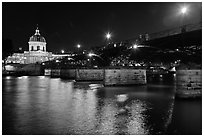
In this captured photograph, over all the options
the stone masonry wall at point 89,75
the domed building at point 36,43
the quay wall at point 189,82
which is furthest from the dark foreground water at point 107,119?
the domed building at point 36,43

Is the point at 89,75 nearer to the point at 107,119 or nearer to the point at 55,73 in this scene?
the point at 55,73

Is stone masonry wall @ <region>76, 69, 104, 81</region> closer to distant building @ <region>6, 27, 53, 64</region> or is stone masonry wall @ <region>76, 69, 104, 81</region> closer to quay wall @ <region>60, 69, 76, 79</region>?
quay wall @ <region>60, 69, 76, 79</region>

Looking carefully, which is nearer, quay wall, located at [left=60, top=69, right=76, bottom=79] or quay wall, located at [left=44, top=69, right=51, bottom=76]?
quay wall, located at [left=60, top=69, right=76, bottom=79]

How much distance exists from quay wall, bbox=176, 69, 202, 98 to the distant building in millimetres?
122346

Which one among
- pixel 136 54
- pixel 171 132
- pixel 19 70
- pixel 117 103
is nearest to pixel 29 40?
pixel 19 70

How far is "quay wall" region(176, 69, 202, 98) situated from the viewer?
19.8m

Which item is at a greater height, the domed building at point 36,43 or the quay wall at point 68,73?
the domed building at point 36,43

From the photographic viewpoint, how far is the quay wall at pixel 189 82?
19828 millimetres

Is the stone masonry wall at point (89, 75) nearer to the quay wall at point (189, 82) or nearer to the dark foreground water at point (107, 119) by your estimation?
the dark foreground water at point (107, 119)

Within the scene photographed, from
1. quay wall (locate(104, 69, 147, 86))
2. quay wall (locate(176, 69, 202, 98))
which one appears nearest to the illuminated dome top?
quay wall (locate(104, 69, 147, 86))

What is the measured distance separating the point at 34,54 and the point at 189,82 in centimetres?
12837

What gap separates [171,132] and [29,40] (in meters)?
147

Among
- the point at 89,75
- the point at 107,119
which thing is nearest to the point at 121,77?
the point at 89,75

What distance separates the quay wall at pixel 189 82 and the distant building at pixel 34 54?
122346 millimetres
